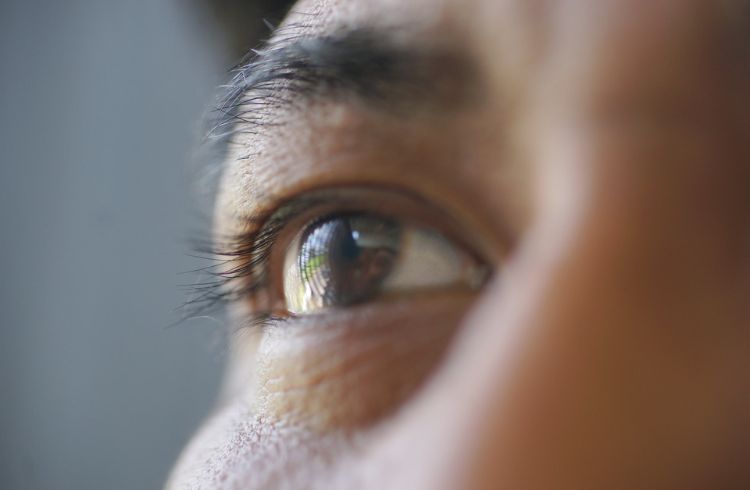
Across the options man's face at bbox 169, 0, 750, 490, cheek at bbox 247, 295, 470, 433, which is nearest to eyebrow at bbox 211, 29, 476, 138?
man's face at bbox 169, 0, 750, 490

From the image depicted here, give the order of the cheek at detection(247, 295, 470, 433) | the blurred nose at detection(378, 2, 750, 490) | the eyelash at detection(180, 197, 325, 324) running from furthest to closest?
the eyelash at detection(180, 197, 325, 324)
the cheek at detection(247, 295, 470, 433)
the blurred nose at detection(378, 2, 750, 490)

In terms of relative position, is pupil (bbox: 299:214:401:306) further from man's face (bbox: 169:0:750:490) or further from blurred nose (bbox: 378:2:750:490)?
blurred nose (bbox: 378:2:750:490)

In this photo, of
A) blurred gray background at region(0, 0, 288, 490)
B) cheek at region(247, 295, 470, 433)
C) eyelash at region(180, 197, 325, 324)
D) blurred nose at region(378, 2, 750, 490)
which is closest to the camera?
blurred nose at region(378, 2, 750, 490)

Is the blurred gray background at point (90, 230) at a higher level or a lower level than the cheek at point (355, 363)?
higher

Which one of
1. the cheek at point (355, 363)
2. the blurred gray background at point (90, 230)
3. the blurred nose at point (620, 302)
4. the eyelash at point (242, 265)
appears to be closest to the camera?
Answer: the blurred nose at point (620, 302)

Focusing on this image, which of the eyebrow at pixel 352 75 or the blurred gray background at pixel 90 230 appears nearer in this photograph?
the eyebrow at pixel 352 75

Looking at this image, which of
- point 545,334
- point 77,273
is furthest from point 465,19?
point 77,273

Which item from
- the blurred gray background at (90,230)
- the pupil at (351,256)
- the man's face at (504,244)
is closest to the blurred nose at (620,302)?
the man's face at (504,244)

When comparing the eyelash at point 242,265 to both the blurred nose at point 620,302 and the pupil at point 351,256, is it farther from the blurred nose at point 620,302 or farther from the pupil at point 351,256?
the blurred nose at point 620,302

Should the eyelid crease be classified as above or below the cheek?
above
